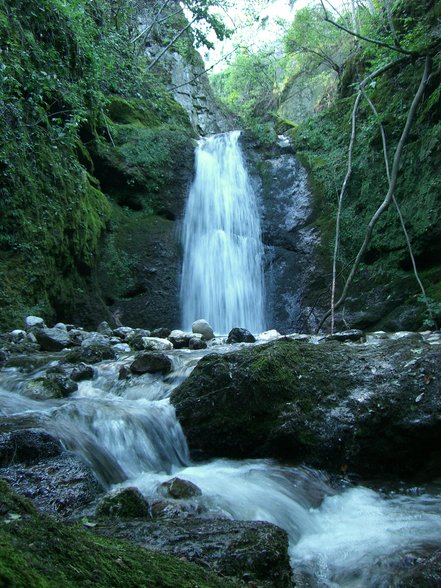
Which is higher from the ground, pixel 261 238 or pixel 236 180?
pixel 236 180

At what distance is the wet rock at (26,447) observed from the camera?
263 centimetres

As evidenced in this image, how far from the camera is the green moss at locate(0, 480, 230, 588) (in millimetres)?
860

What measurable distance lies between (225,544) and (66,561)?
2.95 feet

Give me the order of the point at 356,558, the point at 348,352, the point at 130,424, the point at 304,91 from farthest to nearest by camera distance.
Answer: the point at 304,91, the point at 348,352, the point at 130,424, the point at 356,558

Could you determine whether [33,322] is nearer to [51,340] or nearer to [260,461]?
[51,340]

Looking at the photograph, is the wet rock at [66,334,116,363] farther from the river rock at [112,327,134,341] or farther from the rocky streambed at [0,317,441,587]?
the river rock at [112,327,134,341]

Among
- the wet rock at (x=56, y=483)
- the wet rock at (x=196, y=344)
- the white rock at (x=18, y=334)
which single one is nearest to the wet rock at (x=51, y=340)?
the white rock at (x=18, y=334)

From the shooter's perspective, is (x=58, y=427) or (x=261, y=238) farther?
(x=261, y=238)

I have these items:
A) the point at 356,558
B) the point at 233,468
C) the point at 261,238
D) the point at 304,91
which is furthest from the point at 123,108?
the point at 356,558

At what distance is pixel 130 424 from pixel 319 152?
12023 millimetres

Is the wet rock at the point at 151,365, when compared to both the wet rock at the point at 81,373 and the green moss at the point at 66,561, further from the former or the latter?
the green moss at the point at 66,561

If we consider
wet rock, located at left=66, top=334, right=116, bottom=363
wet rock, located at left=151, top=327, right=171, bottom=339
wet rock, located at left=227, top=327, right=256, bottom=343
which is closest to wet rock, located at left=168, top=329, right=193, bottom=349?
wet rock, located at left=227, top=327, right=256, bottom=343

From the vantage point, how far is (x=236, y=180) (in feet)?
46.5

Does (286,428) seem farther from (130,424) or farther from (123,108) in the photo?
(123,108)
